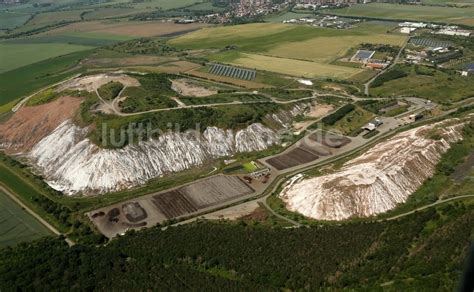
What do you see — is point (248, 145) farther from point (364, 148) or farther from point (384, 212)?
point (384, 212)

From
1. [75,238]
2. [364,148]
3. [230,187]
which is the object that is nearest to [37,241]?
[75,238]

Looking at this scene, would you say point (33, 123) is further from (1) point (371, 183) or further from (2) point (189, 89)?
(1) point (371, 183)

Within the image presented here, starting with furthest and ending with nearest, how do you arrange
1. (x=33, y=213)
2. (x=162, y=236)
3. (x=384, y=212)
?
(x=33, y=213) < (x=384, y=212) < (x=162, y=236)

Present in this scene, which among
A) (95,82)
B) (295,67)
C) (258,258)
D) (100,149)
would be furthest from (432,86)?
(100,149)

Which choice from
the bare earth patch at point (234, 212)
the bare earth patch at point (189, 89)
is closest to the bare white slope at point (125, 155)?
the bare earth patch at point (234, 212)

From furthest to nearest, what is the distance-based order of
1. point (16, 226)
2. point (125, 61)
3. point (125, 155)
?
point (125, 61) < point (125, 155) < point (16, 226)

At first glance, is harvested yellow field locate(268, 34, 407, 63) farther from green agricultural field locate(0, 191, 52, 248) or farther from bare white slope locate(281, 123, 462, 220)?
green agricultural field locate(0, 191, 52, 248)

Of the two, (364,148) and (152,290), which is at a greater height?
(152,290)
